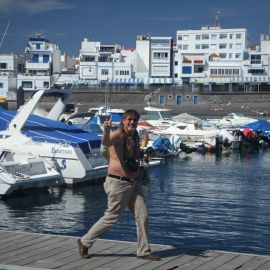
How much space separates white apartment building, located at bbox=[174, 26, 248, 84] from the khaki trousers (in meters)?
87.7

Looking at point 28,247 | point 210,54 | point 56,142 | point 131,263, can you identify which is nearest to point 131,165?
point 131,263

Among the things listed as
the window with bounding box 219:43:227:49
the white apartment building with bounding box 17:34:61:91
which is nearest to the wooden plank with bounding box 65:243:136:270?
the white apartment building with bounding box 17:34:61:91

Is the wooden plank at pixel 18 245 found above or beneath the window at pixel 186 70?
beneath

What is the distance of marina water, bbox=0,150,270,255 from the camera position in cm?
1359

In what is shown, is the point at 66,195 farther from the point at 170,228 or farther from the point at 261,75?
the point at 261,75

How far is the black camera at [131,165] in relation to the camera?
309 inches

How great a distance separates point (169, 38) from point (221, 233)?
93.0 metres

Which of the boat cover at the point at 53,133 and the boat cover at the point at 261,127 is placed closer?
the boat cover at the point at 53,133

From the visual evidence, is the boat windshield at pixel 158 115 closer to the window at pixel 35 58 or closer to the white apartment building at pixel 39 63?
the white apartment building at pixel 39 63

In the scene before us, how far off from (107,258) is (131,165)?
1.41 metres

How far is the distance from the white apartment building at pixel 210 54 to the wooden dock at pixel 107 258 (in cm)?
8730

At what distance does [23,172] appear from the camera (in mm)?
18781

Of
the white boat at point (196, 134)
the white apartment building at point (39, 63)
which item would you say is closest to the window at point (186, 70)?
the white apartment building at point (39, 63)

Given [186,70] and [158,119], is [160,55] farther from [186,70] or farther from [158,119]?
[158,119]
